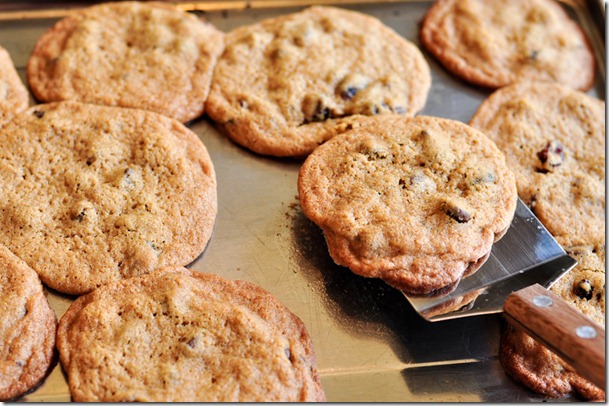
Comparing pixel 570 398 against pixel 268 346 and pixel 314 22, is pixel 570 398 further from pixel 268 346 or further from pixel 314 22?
pixel 314 22

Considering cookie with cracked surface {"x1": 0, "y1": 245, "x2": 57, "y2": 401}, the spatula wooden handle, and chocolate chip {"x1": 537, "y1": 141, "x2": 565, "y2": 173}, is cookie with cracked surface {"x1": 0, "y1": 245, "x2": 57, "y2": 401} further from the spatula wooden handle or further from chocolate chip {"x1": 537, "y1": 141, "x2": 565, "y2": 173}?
chocolate chip {"x1": 537, "y1": 141, "x2": 565, "y2": 173}

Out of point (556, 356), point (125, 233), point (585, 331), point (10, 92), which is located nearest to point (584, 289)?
point (556, 356)

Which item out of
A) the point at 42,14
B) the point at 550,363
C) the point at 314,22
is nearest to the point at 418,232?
the point at 550,363

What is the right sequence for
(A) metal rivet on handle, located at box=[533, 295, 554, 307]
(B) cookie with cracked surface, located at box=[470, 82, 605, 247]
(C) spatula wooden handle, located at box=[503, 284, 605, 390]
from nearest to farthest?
(C) spatula wooden handle, located at box=[503, 284, 605, 390]
(A) metal rivet on handle, located at box=[533, 295, 554, 307]
(B) cookie with cracked surface, located at box=[470, 82, 605, 247]

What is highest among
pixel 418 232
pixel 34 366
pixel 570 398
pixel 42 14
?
pixel 42 14

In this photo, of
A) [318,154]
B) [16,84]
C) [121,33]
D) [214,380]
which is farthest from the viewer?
[121,33]

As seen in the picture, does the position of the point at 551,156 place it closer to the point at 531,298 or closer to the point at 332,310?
the point at 531,298

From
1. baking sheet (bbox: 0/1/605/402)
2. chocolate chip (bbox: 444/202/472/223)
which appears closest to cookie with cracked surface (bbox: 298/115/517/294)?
chocolate chip (bbox: 444/202/472/223)
